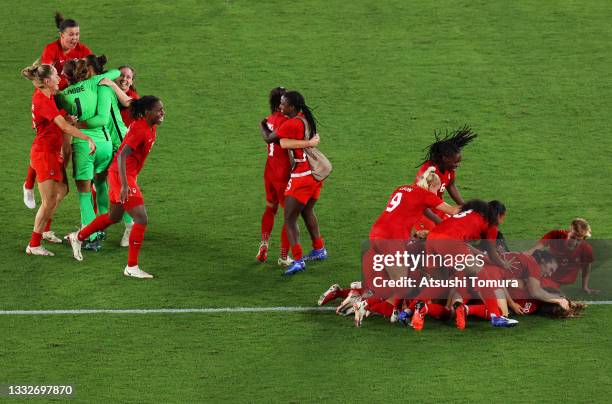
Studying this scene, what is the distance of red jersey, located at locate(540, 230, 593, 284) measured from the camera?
480 inches

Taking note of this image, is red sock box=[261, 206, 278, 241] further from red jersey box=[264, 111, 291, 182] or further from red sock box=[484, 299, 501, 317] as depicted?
red sock box=[484, 299, 501, 317]

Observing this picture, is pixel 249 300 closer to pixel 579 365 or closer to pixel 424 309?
pixel 424 309

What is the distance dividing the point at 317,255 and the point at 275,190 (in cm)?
80

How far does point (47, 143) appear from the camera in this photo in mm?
13172

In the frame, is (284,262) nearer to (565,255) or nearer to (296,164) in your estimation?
(296,164)

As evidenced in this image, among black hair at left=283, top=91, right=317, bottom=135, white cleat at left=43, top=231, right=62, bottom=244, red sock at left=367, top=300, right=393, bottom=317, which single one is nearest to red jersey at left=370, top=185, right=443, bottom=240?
red sock at left=367, top=300, right=393, bottom=317

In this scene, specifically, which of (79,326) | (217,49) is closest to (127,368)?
(79,326)

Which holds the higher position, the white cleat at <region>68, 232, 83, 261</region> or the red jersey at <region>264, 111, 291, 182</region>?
the red jersey at <region>264, 111, 291, 182</region>

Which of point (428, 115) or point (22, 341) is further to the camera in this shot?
point (428, 115)

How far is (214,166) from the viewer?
53.3 ft

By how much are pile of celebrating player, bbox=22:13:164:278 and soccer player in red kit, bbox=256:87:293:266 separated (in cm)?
118

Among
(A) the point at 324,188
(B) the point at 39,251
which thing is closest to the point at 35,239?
(B) the point at 39,251

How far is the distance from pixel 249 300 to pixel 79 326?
1.63m

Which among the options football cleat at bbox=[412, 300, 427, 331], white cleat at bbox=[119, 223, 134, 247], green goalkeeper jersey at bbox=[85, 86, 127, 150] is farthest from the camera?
white cleat at bbox=[119, 223, 134, 247]
